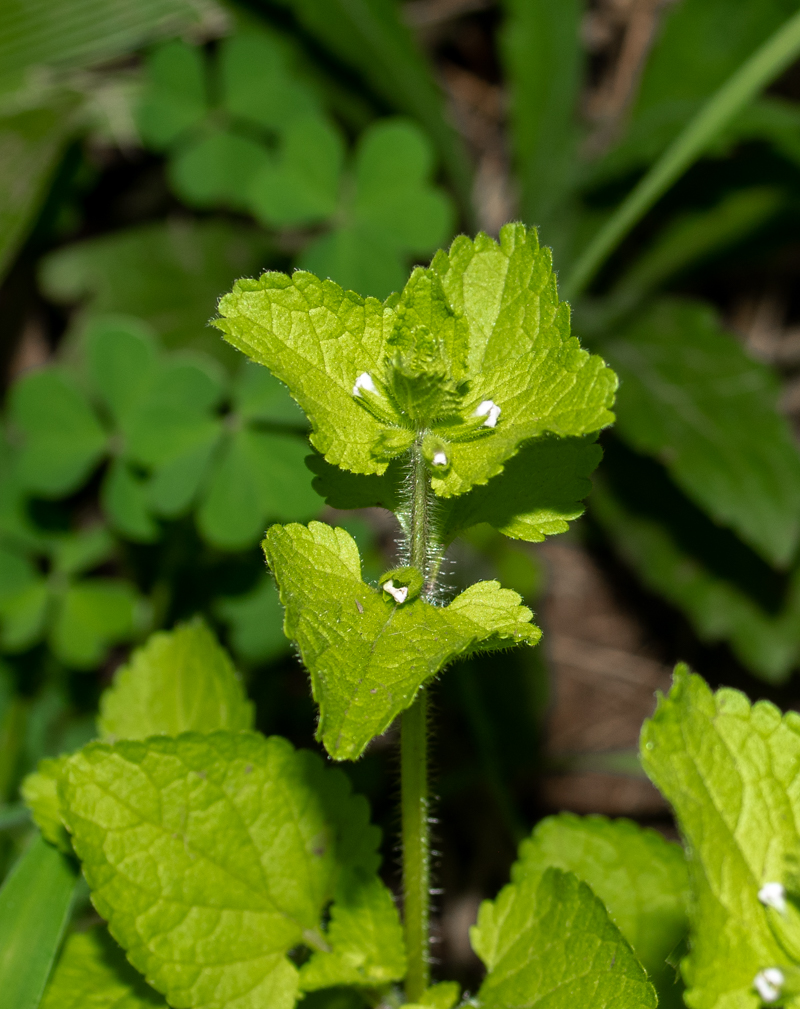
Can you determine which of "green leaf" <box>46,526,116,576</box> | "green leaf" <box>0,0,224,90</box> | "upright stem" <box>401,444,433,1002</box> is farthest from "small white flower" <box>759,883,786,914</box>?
"green leaf" <box>0,0,224,90</box>

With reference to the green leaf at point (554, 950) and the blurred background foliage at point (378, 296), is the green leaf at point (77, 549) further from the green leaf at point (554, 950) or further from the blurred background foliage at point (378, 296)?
the green leaf at point (554, 950)

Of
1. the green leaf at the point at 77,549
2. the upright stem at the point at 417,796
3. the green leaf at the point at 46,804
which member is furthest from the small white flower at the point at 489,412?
the green leaf at the point at 77,549

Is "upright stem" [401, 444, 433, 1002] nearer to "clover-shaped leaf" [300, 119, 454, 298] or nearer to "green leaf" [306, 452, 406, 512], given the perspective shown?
"green leaf" [306, 452, 406, 512]

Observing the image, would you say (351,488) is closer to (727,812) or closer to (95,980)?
(727,812)

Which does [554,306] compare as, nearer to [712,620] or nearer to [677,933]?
[677,933]

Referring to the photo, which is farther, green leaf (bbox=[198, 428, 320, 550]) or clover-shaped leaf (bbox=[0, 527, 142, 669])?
clover-shaped leaf (bbox=[0, 527, 142, 669])

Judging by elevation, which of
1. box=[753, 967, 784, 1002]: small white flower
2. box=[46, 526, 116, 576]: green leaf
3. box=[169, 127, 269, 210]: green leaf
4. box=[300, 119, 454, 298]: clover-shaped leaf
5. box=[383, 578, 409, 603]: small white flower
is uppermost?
box=[383, 578, 409, 603]: small white flower

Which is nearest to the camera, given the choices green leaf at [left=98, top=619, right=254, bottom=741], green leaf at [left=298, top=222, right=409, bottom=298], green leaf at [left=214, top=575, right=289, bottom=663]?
green leaf at [left=98, top=619, right=254, bottom=741]
